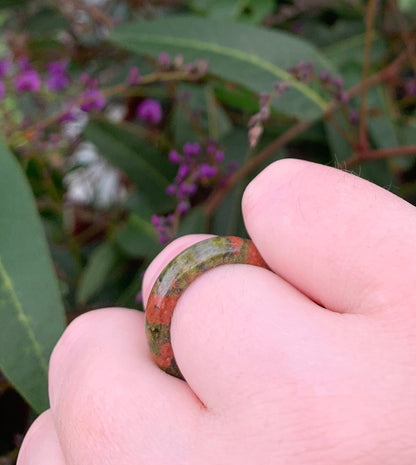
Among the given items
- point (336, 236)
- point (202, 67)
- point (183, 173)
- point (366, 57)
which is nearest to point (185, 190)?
point (183, 173)

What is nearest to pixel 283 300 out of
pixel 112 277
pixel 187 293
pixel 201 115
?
pixel 187 293

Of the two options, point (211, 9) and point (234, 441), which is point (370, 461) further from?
point (211, 9)

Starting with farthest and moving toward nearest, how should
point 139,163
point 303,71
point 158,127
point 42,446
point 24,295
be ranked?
point 158,127 < point 139,163 < point 303,71 < point 24,295 < point 42,446

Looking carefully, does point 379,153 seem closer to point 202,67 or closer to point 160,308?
point 202,67

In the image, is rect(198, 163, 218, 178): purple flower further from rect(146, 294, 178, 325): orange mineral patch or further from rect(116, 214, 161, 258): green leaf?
rect(146, 294, 178, 325): orange mineral patch

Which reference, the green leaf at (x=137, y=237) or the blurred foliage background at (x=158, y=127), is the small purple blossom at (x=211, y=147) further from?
the green leaf at (x=137, y=237)
